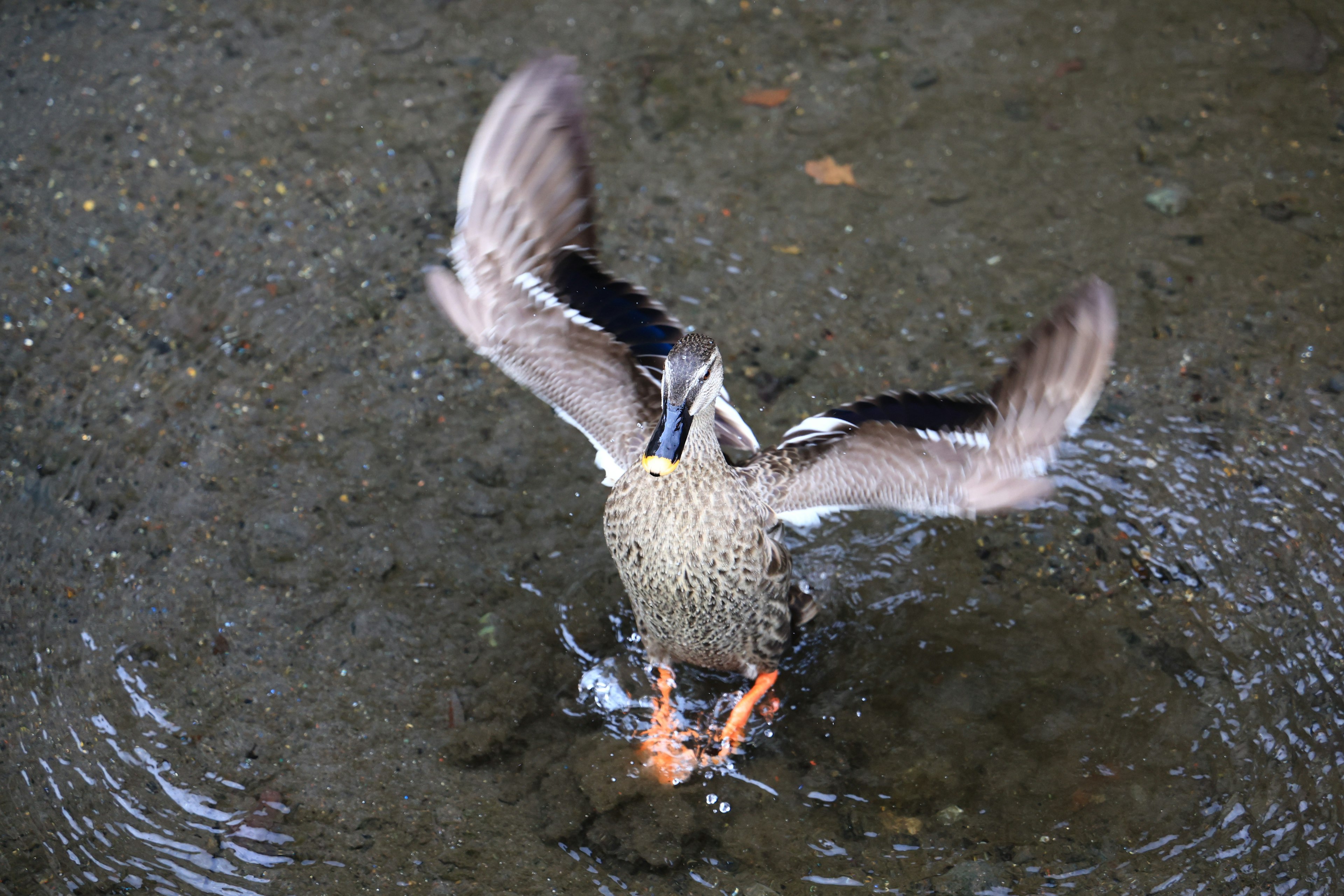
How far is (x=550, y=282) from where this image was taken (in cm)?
372

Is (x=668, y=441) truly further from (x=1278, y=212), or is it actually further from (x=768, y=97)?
(x=1278, y=212)

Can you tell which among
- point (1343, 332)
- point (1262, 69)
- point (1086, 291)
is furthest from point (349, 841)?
point (1262, 69)

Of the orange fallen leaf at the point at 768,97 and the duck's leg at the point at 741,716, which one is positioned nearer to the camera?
the duck's leg at the point at 741,716

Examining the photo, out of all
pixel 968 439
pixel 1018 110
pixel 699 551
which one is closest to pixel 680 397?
pixel 699 551

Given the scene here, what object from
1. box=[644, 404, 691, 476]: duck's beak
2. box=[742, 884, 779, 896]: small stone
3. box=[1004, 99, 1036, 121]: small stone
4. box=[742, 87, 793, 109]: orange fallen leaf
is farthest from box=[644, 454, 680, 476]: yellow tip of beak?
box=[1004, 99, 1036, 121]: small stone

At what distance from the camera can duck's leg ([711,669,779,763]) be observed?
11.5 ft

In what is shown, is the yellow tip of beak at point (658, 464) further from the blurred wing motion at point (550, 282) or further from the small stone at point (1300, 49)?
the small stone at point (1300, 49)

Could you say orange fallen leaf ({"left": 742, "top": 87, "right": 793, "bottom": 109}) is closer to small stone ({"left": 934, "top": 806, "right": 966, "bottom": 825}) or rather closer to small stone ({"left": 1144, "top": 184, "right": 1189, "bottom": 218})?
small stone ({"left": 1144, "top": 184, "right": 1189, "bottom": 218})

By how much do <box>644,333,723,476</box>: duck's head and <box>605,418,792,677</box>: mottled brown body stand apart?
12 centimetres

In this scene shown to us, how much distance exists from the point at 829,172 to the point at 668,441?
2717 mm

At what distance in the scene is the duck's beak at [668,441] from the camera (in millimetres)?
2781

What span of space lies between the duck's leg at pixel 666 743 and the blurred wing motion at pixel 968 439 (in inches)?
32.1

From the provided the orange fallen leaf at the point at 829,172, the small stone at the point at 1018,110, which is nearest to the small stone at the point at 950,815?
the orange fallen leaf at the point at 829,172

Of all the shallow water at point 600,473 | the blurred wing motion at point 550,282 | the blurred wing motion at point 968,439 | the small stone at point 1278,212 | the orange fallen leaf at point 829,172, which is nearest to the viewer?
the blurred wing motion at point 968,439
